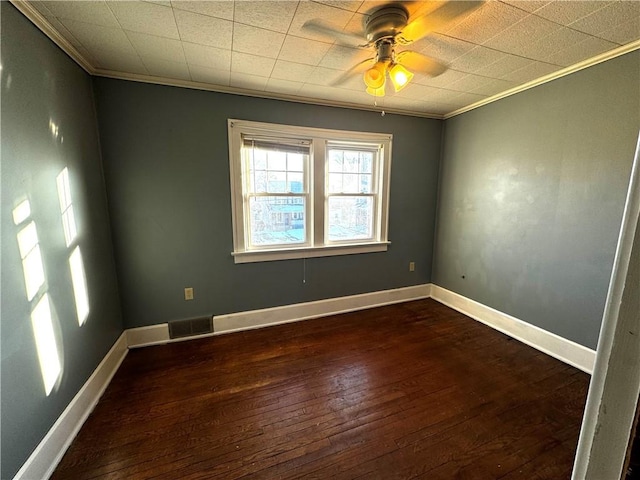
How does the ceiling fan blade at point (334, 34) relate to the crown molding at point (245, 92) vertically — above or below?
above

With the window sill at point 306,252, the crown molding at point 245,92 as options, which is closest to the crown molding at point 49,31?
Answer: the crown molding at point 245,92

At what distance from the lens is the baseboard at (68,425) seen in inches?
53.0

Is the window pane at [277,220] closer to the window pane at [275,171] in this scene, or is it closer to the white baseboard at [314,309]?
the window pane at [275,171]

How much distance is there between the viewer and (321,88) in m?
2.57

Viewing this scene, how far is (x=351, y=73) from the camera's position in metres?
2.24

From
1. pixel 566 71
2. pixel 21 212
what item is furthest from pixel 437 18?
pixel 21 212

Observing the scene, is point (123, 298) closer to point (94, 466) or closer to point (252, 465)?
point (94, 466)

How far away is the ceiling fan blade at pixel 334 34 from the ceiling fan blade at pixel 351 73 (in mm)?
161

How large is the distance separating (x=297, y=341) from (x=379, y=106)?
8.85 feet

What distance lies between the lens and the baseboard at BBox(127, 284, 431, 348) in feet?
8.57

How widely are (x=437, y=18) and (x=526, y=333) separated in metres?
2.77

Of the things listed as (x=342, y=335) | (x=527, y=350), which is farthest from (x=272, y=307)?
(x=527, y=350)

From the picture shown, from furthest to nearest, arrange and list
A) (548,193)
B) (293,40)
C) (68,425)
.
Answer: (548,193) → (293,40) → (68,425)

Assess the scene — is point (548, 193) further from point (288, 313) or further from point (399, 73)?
point (288, 313)
